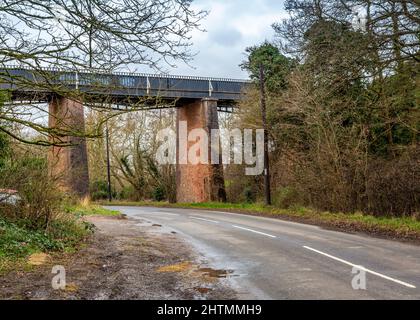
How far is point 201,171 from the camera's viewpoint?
41344mm

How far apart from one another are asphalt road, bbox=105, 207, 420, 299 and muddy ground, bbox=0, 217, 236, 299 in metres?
0.53

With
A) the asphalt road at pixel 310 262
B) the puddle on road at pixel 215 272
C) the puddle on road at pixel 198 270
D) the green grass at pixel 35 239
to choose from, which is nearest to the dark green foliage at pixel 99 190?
the asphalt road at pixel 310 262

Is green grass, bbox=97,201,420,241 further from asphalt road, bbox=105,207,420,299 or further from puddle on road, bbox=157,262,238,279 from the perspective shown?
puddle on road, bbox=157,262,238,279

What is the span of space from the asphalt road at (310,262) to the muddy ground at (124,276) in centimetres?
53

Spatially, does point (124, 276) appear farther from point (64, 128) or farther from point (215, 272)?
point (64, 128)

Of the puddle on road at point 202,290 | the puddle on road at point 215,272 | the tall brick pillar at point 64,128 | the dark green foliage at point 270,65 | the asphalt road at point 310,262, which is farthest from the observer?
the dark green foliage at point 270,65

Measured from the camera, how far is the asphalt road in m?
8.11

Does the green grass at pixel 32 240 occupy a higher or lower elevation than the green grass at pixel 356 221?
higher

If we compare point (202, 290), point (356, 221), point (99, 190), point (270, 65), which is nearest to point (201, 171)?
point (270, 65)

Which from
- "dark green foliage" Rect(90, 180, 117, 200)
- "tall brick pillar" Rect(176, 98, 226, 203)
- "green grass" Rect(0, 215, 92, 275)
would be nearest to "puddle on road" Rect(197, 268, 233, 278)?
"green grass" Rect(0, 215, 92, 275)

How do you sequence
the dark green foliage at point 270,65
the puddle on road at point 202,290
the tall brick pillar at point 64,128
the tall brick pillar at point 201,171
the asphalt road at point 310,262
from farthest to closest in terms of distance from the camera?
the tall brick pillar at point 201,171 → the dark green foliage at point 270,65 → the tall brick pillar at point 64,128 → the puddle on road at point 202,290 → the asphalt road at point 310,262

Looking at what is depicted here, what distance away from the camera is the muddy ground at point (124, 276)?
7902 millimetres

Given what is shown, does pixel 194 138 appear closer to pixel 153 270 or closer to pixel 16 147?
pixel 16 147

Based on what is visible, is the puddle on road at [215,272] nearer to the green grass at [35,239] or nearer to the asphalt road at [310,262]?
the asphalt road at [310,262]
